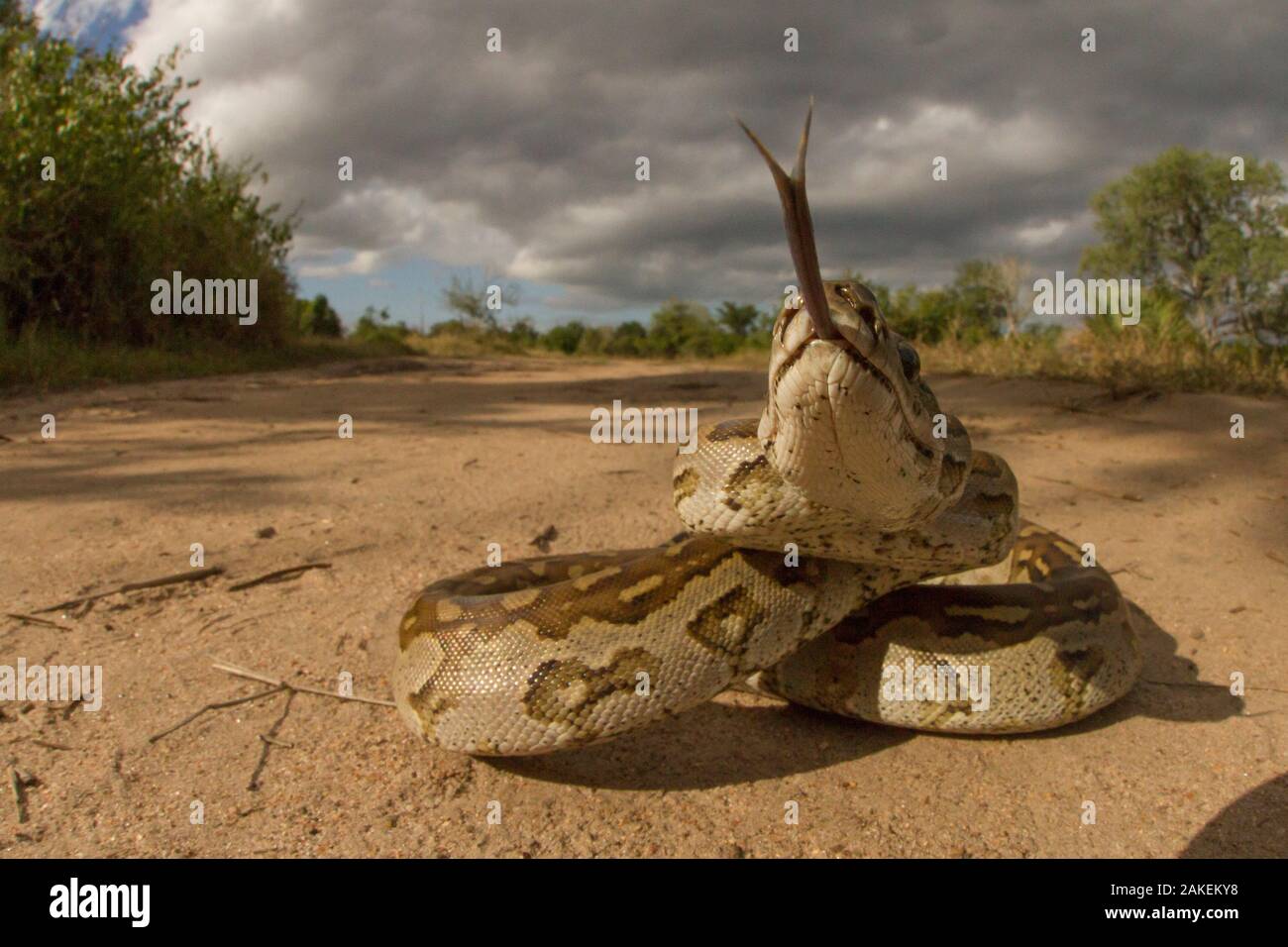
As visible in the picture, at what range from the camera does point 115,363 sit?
13.6m

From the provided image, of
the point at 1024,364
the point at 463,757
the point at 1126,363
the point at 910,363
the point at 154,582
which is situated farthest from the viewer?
the point at 1024,364

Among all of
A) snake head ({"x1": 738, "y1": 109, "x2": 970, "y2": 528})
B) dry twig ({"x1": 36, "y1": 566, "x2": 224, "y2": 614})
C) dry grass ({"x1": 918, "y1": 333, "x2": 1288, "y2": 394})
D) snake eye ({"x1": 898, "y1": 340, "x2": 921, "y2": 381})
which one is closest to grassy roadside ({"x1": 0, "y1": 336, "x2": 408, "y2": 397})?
dry twig ({"x1": 36, "y1": 566, "x2": 224, "y2": 614})

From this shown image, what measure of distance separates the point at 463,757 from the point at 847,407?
2.05 m

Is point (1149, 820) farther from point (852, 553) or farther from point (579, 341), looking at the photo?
point (579, 341)

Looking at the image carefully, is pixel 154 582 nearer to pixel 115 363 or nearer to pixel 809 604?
pixel 809 604

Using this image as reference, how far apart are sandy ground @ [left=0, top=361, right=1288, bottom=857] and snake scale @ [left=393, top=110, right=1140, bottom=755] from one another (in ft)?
0.75

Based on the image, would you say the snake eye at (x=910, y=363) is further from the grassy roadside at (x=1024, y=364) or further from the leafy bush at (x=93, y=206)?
the leafy bush at (x=93, y=206)

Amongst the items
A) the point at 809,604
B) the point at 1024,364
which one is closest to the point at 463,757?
the point at 809,604

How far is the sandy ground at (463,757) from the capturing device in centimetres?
299

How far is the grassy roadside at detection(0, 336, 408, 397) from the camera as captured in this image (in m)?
11.5

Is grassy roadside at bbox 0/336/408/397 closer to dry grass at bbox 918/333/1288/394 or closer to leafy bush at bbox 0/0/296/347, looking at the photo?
leafy bush at bbox 0/0/296/347

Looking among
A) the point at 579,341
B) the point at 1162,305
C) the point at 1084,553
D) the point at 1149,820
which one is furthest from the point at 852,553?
the point at 579,341

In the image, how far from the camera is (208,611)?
4449mm

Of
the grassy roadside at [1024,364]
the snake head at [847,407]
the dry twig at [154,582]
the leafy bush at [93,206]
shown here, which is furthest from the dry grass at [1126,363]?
the leafy bush at [93,206]
